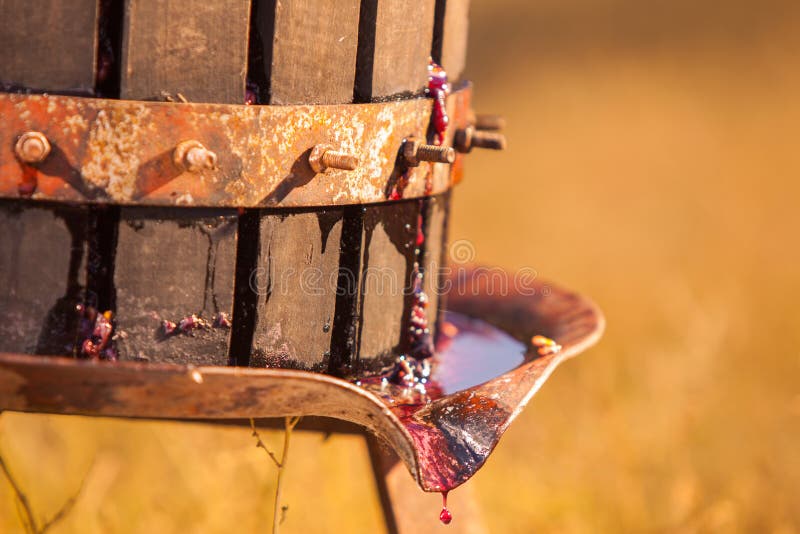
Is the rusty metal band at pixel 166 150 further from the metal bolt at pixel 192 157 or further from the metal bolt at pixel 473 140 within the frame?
the metal bolt at pixel 473 140

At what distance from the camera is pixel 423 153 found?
6.56 ft

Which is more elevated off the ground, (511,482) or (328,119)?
(328,119)

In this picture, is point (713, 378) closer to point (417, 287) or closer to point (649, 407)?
point (649, 407)

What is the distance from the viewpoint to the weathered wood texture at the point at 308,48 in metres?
1.82

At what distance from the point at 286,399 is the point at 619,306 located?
3758 mm

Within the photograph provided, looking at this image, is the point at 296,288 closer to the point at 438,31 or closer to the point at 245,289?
the point at 245,289

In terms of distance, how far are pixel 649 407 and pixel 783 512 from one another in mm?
732

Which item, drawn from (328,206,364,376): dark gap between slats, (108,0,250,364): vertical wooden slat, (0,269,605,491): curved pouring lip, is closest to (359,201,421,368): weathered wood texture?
(328,206,364,376): dark gap between slats

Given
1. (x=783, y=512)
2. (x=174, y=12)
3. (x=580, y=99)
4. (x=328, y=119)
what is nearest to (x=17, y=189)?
(x=174, y=12)

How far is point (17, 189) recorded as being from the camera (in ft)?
5.69

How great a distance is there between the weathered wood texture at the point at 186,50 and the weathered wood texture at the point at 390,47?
251 mm

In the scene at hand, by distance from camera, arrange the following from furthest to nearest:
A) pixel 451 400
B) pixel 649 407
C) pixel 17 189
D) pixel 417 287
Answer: pixel 649 407
pixel 417 287
pixel 451 400
pixel 17 189

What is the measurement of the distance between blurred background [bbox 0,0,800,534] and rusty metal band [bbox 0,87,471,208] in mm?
944

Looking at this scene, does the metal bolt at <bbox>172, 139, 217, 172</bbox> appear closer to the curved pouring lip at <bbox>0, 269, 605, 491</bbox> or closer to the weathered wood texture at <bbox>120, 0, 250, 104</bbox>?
the weathered wood texture at <bbox>120, 0, 250, 104</bbox>
